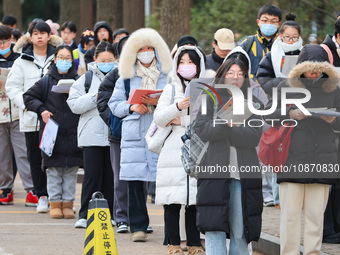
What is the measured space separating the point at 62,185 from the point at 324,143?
4.86 m

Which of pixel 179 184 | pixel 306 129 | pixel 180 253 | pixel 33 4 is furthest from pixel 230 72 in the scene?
pixel 33 4

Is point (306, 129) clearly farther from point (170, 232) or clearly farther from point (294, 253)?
point (170, 232)

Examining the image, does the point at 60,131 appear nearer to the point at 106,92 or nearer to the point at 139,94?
the point at 106,92

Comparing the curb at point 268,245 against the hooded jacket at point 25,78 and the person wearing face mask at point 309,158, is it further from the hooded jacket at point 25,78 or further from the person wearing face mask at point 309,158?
the hooded jacket at point 25,78

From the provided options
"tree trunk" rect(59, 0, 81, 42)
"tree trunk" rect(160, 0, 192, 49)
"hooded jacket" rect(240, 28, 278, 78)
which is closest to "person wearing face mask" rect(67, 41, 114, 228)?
"hooded jacket" rect(240, 28, 278, 78)

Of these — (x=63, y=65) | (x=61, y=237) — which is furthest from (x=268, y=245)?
(x=63, y=65)

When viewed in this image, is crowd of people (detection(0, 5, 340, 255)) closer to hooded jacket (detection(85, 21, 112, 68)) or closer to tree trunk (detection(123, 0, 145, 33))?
hooded jacket (detection(85, 21, 112, 68))

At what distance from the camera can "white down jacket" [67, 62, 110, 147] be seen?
10.9 meters

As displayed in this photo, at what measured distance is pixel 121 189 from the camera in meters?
10.6

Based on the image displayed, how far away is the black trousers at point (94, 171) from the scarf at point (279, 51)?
7.52 feet

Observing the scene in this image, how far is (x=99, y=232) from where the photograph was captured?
7.53 meters

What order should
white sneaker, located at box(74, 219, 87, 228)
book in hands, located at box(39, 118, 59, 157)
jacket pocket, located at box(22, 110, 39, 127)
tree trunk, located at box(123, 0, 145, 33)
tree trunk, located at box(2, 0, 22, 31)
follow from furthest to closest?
tree trunk, located at box(2, 0, 22, 31) < tree trunk, located at box(123, 0, 145, 33) < jacket pocket, located at box(22, 110, 39, 127) < book in hands, located at box(39, 118, 59, 157) < white sneaker, located at box(74, 219, 87, 228)

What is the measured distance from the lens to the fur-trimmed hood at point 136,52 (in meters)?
10.0

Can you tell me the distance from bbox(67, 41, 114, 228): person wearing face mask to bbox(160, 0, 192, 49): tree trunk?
23.1 feet
